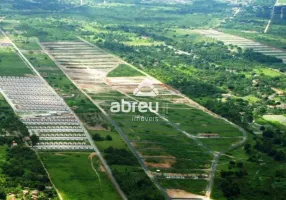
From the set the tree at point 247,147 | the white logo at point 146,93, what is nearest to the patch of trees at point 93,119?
the white logo at point 146,93

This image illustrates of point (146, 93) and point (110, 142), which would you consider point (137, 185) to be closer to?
point (110, 142)

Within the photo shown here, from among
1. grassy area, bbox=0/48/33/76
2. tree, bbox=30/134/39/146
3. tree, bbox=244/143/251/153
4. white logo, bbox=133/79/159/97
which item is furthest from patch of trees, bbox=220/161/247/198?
grassy area, bbox=0/48/33/76

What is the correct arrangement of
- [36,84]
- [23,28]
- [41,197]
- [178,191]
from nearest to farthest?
[41,197]
[178,191]
[36,84]
[23,28]

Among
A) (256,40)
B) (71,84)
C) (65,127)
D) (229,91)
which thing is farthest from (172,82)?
(256,40)

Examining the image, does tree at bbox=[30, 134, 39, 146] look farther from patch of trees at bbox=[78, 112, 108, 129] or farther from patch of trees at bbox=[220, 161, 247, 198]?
patch of trees at bbox=[220, 161, 247, 198]

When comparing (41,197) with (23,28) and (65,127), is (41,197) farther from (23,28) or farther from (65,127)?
(23,28)

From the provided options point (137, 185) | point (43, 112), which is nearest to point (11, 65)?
point (43, 112)

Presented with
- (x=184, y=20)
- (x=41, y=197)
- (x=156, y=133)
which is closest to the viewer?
(x=41, y=197)

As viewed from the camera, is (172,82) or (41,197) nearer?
(41,197)
